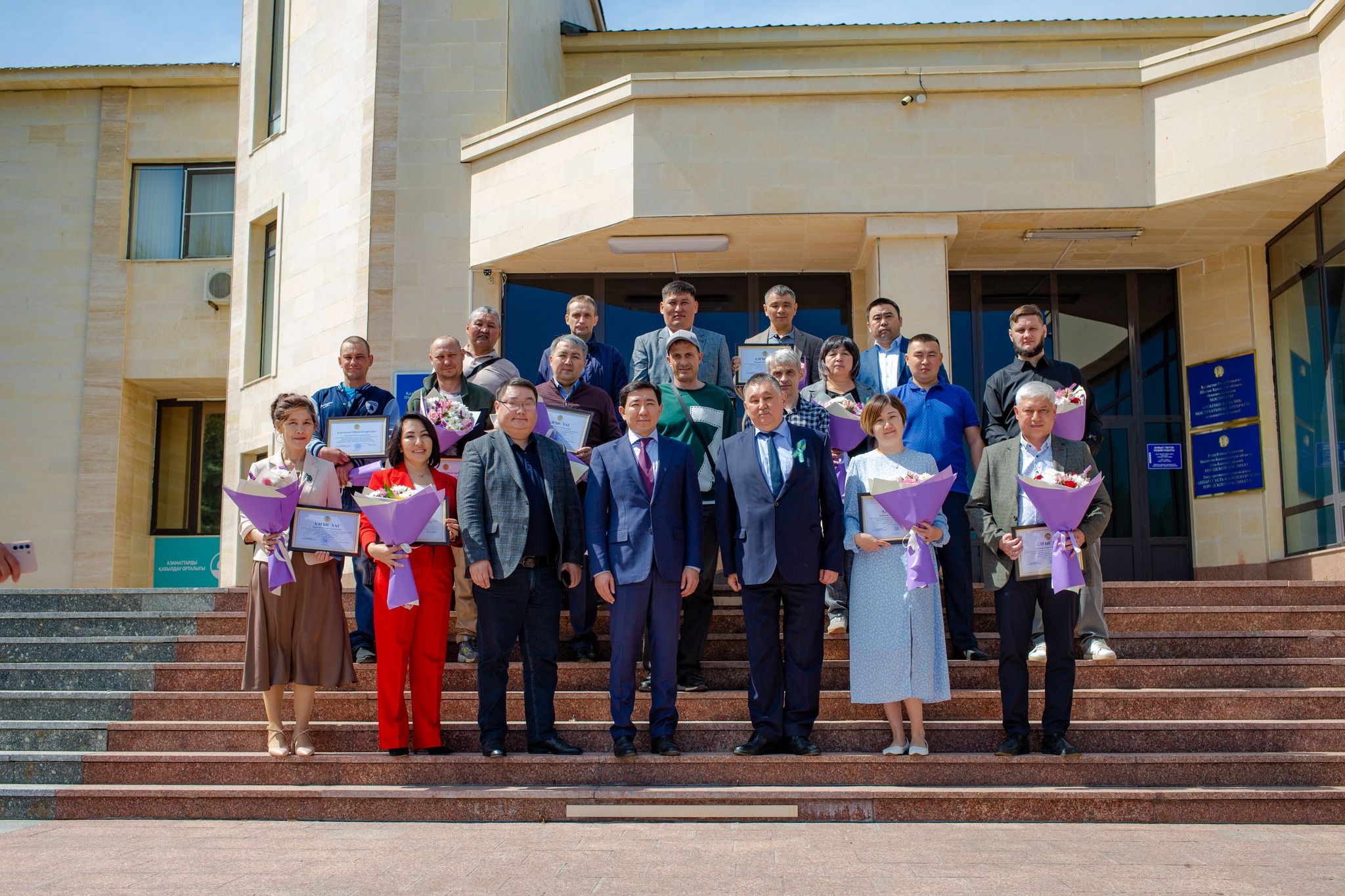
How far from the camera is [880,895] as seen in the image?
439 centimetres

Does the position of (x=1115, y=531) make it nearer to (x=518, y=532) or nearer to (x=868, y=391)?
(x=868, y=391)

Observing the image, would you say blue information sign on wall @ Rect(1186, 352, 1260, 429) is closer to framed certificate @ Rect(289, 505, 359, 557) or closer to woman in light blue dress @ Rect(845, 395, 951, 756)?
woman in light blue dress @ Rect(845, 395, 951, 756)

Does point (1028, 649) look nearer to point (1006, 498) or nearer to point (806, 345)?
point (1006, 498)

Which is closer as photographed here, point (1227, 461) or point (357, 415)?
point (357, 415)

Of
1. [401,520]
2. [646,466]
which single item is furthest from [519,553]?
[646,466]

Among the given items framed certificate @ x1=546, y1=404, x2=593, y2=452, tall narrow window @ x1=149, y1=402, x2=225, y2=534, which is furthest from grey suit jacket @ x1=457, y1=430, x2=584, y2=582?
tall narrow window @ x1=149, y1=402, x2=225, y2=534

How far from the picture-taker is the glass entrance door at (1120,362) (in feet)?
41.0

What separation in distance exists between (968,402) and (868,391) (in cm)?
65

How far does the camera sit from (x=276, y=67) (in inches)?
616

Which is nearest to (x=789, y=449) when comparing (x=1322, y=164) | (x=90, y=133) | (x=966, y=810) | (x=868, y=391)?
(x=868, y=391)

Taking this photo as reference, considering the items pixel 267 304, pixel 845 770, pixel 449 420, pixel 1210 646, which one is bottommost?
pixel 845 770

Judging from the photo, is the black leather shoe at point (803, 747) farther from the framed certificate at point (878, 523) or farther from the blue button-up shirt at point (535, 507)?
the blue button-up shirt at point (535, 507)

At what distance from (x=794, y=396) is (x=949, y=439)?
42.4 inches

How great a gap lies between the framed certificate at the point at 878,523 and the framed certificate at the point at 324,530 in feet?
9.17
